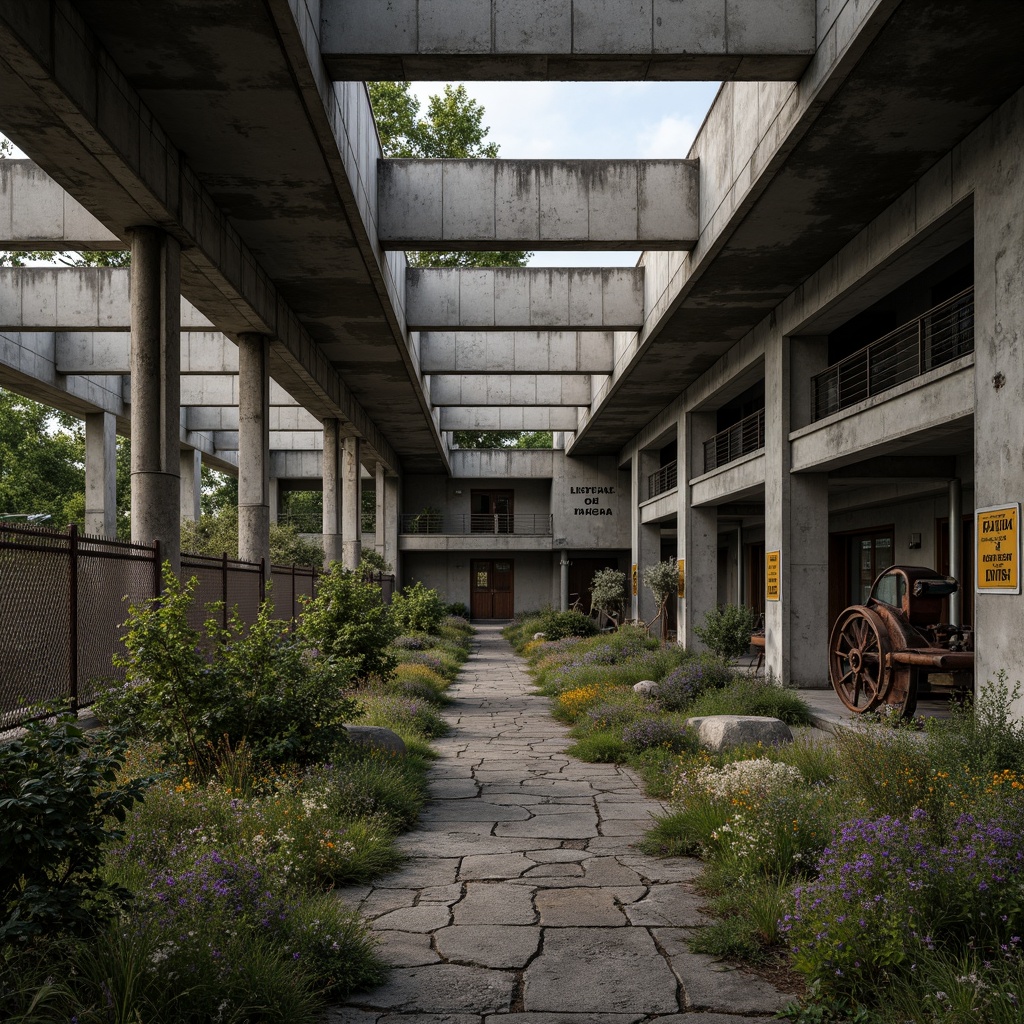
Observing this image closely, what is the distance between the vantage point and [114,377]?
23.7m

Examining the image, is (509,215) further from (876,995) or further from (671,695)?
(876,995)

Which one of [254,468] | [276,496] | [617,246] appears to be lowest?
[254,468]

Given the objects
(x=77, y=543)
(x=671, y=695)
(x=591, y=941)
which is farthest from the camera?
(x=671, y=695)

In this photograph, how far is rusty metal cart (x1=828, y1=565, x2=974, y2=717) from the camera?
1013cm

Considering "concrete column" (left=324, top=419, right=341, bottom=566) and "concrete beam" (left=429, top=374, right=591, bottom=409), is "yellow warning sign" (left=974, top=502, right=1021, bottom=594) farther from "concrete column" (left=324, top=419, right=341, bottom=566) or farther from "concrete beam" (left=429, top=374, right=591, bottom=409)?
"concrete beam" (left=429, top=374, right=591, bottom=409)

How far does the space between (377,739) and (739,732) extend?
3.25m

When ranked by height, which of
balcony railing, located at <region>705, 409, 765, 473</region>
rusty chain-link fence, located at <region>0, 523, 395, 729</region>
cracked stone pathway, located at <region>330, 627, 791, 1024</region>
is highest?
balcony railing, located at <region>705, 409, 765, 473</region>

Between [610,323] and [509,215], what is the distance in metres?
4.98

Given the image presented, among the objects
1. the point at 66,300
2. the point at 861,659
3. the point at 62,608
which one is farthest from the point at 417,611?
the point at 62,608

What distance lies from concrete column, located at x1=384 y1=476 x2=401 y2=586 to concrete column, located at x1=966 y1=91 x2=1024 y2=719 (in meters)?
27.8

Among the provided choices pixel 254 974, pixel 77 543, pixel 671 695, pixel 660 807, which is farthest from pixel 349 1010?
pixel 671 695

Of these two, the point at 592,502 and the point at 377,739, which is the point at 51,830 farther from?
the point at 592,502

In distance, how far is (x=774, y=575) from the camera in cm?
1527

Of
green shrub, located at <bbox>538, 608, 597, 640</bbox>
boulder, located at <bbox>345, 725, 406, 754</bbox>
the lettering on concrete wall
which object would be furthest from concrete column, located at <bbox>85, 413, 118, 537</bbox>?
the lettering on concrete wall
